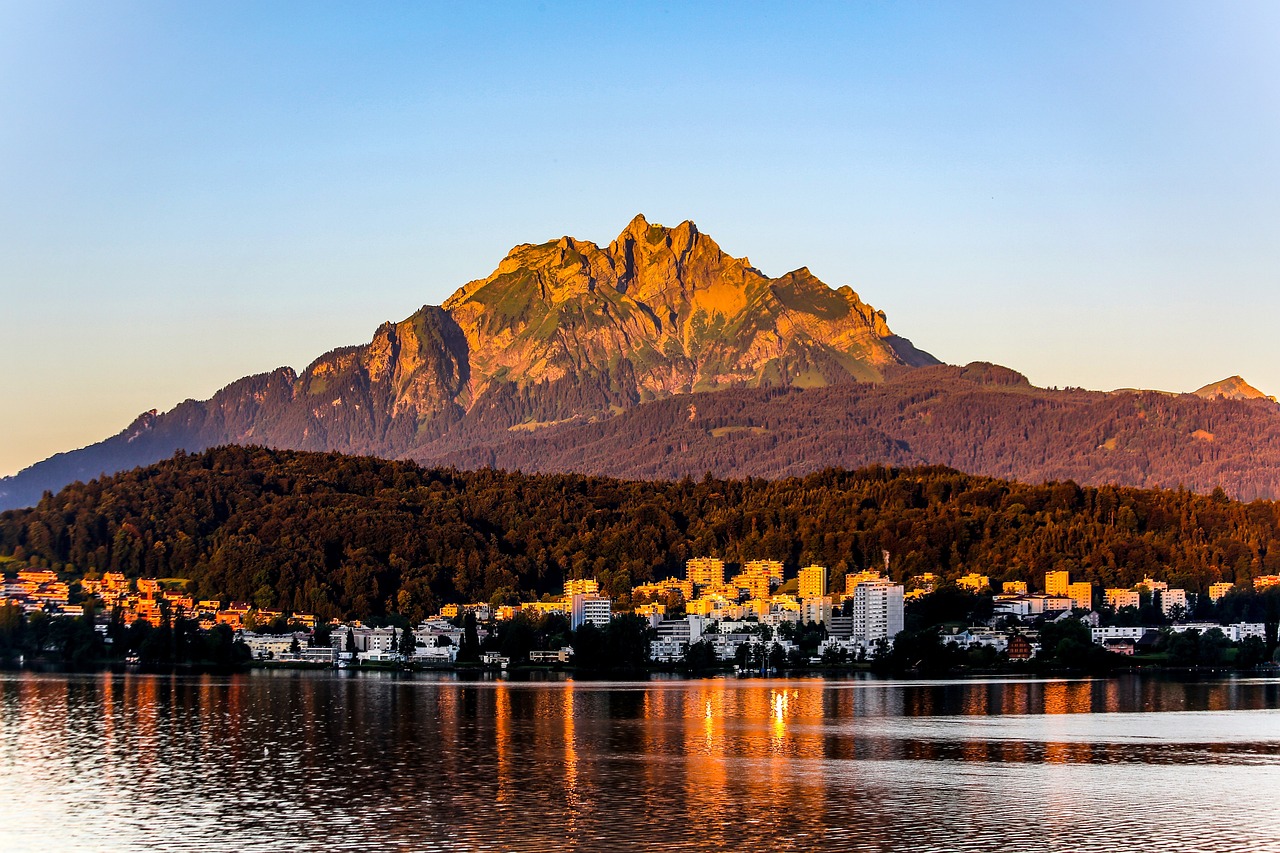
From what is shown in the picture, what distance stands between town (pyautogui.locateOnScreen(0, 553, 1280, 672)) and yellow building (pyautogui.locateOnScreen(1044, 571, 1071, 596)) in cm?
17

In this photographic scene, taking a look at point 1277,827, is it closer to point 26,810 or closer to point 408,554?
point 26,810

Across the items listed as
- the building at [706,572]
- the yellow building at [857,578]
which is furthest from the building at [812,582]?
the building at [706,572]

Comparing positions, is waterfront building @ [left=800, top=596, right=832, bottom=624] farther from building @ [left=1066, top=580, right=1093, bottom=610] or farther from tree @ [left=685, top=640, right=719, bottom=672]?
building @ [left=1066, top=580, right=1093, bottom=610]

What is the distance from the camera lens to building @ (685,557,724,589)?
7274 inches

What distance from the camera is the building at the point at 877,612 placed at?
463 feet

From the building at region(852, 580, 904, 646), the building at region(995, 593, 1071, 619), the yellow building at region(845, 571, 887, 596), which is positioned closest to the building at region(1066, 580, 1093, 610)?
the building at region(995, 593, 1071, 619)

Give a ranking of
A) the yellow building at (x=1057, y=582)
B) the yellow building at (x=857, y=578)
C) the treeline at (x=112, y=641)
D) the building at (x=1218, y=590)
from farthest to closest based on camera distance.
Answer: the yellow building at (x=857, y=578) < the yellow building at (x=1057, y=582) < the building at (x=1218, y=590) < the treeline at (x=112, y=641)

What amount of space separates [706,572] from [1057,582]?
3746 centimetres

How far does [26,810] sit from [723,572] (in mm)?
147062

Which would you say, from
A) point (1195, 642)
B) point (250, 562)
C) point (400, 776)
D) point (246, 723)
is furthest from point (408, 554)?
point (400, 776)

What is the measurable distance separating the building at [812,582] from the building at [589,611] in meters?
21.5

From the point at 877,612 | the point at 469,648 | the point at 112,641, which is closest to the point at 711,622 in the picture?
the point at 877,612

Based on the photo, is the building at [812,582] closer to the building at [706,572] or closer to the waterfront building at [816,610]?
the waterfront building at [816,610]

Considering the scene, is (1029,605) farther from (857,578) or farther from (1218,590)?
(857,578)
